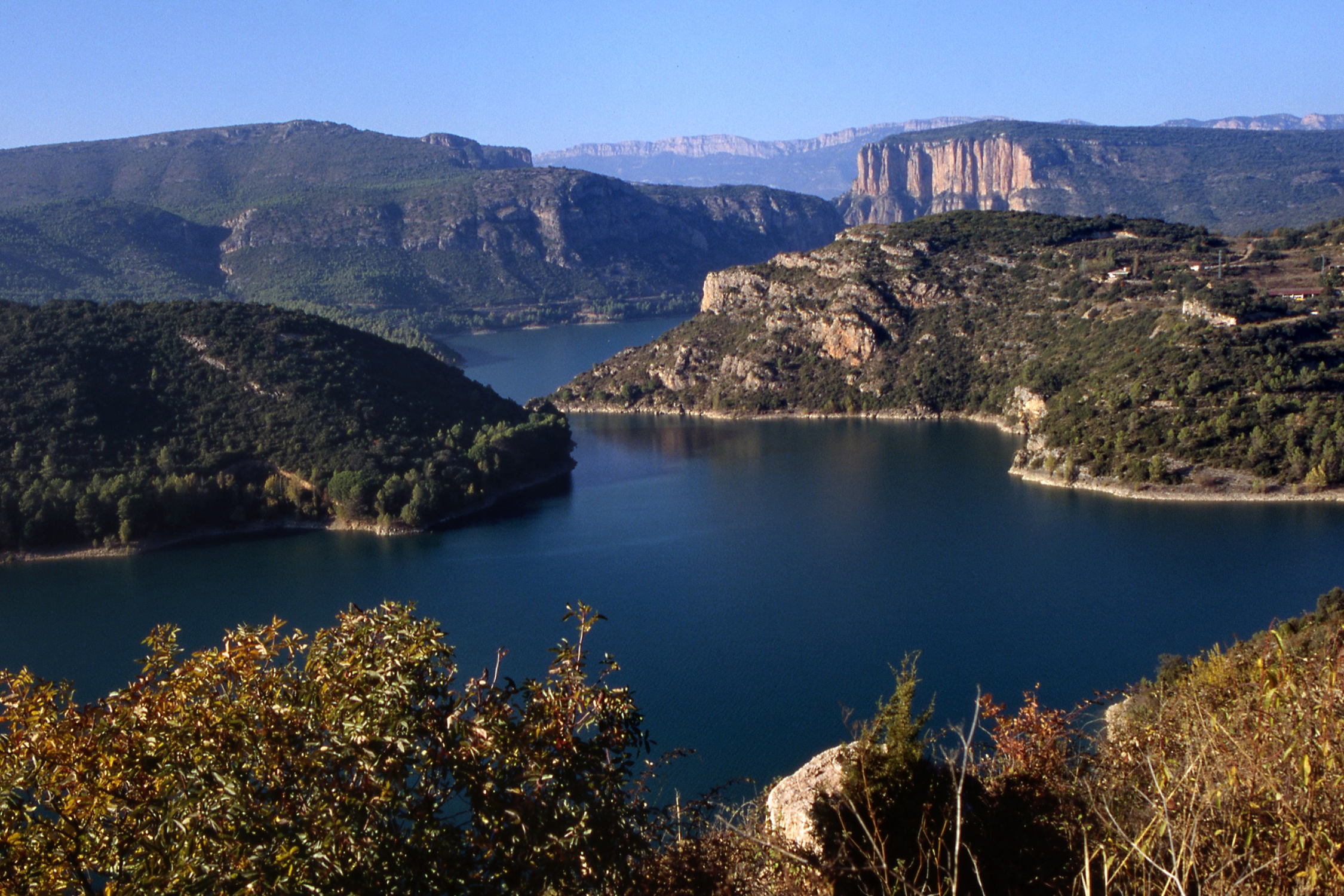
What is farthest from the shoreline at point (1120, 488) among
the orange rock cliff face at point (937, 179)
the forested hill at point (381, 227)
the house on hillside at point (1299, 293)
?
the orange rock cliff face at point (937, 179)

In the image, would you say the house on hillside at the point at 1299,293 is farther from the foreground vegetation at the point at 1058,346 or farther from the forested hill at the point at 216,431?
the forested hill at the point at 216,431

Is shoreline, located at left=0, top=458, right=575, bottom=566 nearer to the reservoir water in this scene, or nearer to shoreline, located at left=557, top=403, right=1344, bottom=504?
the reservoir water

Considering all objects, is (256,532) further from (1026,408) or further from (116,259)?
(116,259)

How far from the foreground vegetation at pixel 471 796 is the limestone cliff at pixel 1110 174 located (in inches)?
3888

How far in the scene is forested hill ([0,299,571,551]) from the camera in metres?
30.9

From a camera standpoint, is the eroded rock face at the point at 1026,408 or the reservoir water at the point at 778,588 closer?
the reservoir water at the point at 778,588

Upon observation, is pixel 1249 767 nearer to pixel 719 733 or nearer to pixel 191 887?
pixel 191 887

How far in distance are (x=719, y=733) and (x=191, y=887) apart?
13559mm

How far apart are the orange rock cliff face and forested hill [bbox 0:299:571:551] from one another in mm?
107124

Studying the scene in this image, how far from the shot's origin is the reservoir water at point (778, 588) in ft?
62.8

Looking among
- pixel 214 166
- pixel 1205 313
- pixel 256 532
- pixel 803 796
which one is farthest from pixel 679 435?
pixel 214 166

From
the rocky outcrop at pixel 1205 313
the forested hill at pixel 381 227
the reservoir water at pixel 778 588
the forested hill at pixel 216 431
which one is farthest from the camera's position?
the forested hill at pixel 381 227

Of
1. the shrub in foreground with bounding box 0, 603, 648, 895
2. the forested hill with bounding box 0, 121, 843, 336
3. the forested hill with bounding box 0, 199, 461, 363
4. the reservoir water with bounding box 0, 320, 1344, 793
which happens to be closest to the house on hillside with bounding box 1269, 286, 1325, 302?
the reservoir water with bounding box 0, 320, 1344, 793

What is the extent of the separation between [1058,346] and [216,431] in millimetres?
34705
